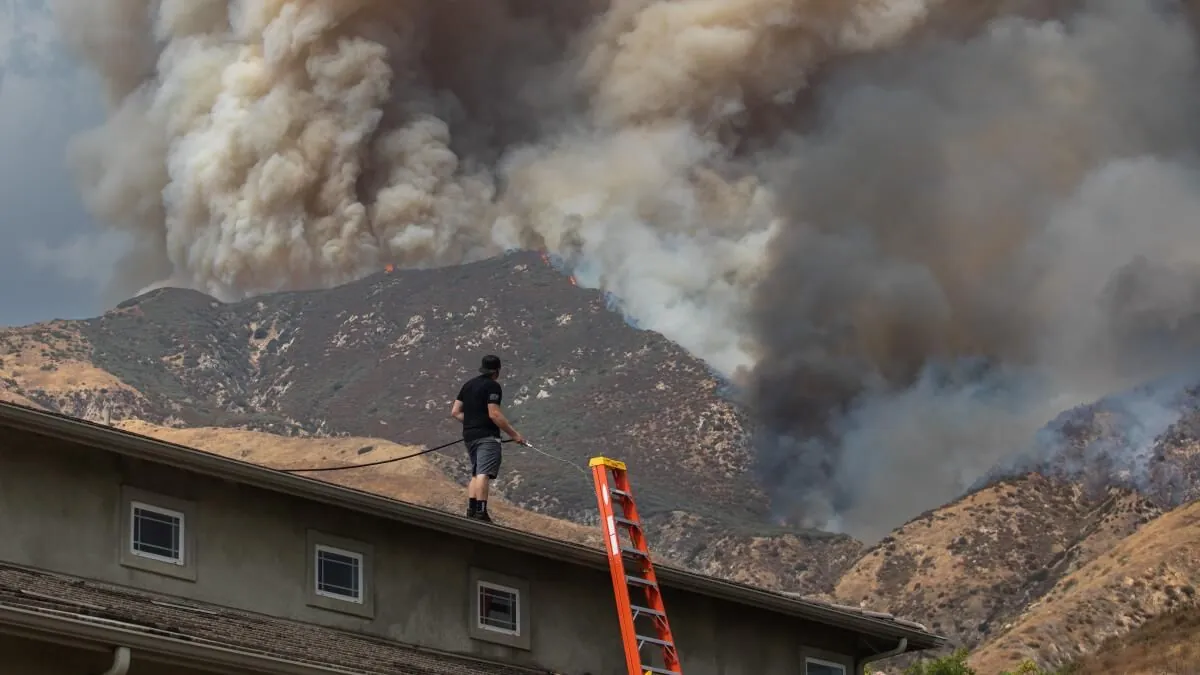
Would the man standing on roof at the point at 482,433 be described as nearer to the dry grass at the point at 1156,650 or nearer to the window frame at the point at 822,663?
the window frame at the point at 822,663

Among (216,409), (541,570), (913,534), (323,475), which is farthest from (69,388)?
(541,570)

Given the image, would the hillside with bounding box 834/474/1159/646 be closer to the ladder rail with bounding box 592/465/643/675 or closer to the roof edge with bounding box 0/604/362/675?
the ladder rail with bounding box 592/465/643/675

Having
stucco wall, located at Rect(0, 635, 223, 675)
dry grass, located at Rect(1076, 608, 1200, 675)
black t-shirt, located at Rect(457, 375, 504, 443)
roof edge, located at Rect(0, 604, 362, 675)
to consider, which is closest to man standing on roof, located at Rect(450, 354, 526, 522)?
black t-shirt, located at Rect(457, 375, 504, 443)

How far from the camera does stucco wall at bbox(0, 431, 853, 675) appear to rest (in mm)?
15516

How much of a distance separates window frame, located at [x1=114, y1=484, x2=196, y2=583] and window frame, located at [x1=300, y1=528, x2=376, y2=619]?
1.04 m

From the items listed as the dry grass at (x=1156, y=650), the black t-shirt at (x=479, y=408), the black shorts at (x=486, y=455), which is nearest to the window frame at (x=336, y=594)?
the black shorts at (x=486, y=455)

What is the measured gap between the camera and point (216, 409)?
127438 mm

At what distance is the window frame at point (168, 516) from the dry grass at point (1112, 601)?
2180 inches

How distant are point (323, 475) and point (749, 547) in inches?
776

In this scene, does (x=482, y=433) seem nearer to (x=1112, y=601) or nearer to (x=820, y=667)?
(x=820, y=667)

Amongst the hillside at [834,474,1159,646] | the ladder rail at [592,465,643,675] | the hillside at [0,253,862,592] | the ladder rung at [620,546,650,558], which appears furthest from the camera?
the hillside at [0,253,862,592]

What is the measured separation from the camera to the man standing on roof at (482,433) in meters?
18.7

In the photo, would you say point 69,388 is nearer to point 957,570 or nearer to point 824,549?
point 824,549

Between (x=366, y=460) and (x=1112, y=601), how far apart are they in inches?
1555
